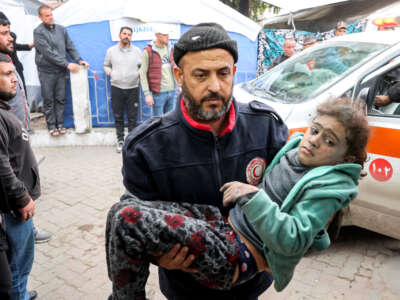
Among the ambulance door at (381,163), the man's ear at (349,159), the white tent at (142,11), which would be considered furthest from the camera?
the white tent at (142,11)

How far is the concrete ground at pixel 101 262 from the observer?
2.90 m

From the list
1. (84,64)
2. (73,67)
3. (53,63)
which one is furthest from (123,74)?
(53,63)

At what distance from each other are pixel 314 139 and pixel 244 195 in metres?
0.49

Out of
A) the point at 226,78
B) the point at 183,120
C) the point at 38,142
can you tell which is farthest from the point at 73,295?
the point at 38,142

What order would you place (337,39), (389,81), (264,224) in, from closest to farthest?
(264,224) < (389,81) < (337,39)

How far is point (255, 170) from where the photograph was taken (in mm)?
1609

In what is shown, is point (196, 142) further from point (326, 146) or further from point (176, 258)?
point (326, 146)

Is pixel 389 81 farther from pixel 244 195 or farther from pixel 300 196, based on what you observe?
pixel 244 195

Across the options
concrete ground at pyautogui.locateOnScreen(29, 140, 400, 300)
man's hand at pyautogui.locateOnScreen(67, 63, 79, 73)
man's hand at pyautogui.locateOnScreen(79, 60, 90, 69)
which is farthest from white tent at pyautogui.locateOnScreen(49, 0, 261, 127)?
concrete ground at pyautogui.locateOnScreen(29, 140, 400, 300)

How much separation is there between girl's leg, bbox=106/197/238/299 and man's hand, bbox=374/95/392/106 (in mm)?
2265

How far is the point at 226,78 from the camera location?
148 cm

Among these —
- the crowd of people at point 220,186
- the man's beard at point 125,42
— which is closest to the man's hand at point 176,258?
the crowd of people at point 220,186

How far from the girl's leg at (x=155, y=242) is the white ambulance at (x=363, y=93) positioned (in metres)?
1.78

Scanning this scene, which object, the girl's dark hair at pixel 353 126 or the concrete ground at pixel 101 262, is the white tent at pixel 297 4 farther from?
the girl's dark hair at pixel 353 126
